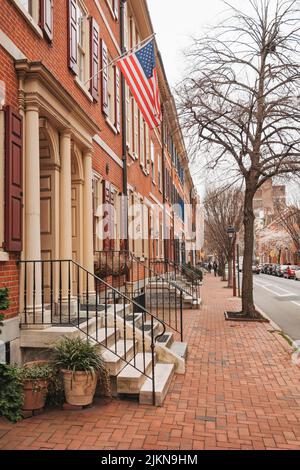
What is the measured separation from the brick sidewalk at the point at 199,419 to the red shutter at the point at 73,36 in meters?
6.05

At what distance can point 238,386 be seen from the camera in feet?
21.3

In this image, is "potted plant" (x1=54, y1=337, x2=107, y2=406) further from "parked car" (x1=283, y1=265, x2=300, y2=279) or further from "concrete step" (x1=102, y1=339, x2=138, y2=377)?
"parked car" (x1=283, y1=265, x2=300, y2=279)

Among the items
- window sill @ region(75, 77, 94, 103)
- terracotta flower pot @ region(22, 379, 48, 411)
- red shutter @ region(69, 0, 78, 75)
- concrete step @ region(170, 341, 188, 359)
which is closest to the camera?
terracotta flower pot @ region(22, 379, 48, 411)

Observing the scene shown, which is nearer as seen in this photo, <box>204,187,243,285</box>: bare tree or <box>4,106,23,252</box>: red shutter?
<box>4,106,23,252</box>: red shutter

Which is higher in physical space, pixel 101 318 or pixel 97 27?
pixel 97 27

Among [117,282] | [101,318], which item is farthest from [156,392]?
[117,282]

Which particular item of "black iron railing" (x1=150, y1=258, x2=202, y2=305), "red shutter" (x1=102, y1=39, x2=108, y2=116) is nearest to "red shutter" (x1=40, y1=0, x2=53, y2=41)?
"red shutter" (x1=102, y1=39, x2=108, y2=116)

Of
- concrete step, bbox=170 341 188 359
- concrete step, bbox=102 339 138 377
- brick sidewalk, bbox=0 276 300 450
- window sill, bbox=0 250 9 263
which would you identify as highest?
window sill, bbox=0 250 9 263

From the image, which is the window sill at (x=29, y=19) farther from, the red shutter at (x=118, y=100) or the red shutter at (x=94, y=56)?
the red shutter at (x=118, y=100)

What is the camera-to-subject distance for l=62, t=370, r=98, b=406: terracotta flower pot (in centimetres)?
527

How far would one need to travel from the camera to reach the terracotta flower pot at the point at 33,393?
5035mm

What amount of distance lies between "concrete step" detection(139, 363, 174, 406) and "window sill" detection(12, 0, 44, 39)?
5435 mm
